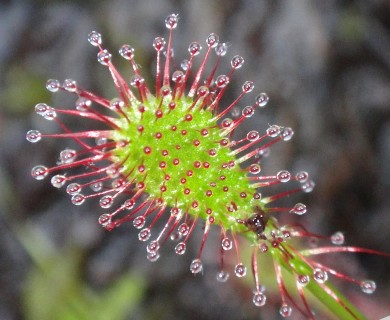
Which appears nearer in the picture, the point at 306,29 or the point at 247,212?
the point at 247,212

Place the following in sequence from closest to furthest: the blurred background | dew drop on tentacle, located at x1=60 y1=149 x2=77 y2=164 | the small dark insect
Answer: dew drop on tentacle, located at x1=60 y1=149 x2=77 y2=164
the small dark insect
the blurred background

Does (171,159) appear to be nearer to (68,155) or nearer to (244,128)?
(68,155)

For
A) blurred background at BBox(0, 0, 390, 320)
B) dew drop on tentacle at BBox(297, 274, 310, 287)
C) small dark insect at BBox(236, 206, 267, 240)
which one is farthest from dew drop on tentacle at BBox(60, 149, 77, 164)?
blurred background at BBox(0, 0, 390, 320)

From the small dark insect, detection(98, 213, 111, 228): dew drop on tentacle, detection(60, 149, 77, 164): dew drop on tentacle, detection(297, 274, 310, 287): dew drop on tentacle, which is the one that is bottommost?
detection(297, 274, 310, 287): dew drop on tentacle

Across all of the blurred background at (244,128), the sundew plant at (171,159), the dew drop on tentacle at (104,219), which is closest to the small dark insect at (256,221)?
the sundew plant at (171,159)

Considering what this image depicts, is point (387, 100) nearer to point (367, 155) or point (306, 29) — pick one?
point (367, 155)

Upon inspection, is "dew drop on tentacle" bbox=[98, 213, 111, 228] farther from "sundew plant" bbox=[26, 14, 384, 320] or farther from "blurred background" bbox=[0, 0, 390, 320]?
"blurred background" bbox=[0, 0, 390, 320]

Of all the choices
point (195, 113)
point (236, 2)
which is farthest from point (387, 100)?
point (195, 113)

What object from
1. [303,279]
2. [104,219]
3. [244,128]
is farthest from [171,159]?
[244,128]
